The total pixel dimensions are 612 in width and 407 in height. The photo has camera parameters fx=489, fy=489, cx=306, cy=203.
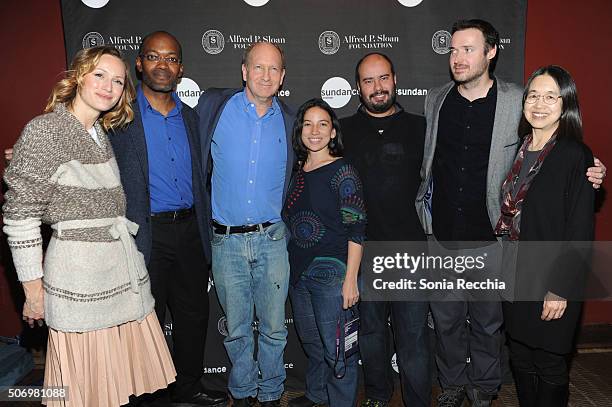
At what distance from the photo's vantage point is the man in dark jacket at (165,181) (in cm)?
261

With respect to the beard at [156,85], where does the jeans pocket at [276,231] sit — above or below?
below

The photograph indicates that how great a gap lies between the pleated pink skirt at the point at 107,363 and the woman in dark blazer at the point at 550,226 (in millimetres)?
1776

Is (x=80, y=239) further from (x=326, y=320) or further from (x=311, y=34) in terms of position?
(x=311, y=34)

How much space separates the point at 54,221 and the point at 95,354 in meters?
0.61

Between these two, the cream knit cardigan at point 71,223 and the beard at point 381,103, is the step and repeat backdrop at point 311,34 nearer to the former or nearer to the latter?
the beard at point 381,103

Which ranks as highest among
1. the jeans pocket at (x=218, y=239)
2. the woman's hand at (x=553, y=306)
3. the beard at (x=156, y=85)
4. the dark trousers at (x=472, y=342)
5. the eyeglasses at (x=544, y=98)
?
the beard at (x=156, y=85)

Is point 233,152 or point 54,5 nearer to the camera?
point 233,152

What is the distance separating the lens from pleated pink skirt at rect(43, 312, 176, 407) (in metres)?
2.09

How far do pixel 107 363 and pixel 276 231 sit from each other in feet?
3.67

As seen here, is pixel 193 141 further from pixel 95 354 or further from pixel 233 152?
pixel 95 354

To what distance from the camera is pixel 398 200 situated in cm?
280

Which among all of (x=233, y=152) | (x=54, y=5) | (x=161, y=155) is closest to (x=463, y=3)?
(x=233, y=152)

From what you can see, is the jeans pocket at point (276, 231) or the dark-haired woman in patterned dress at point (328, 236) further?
the jeans pocket at point (276, 231)

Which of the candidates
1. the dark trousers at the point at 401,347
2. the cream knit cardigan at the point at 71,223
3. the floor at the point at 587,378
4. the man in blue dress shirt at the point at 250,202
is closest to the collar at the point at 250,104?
the man in blue dress shirt at the point at 250,202
